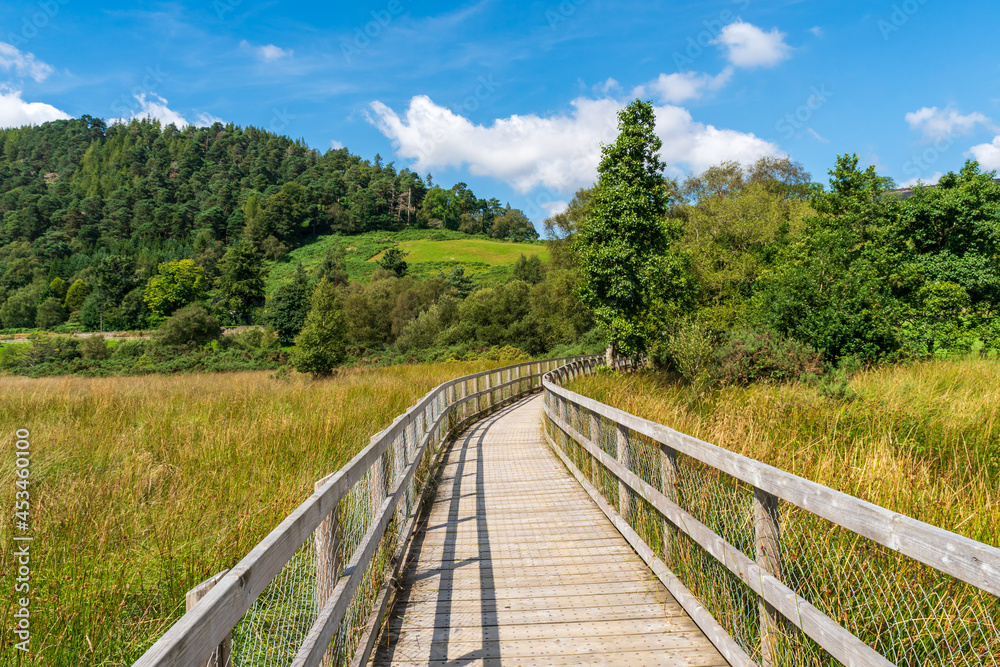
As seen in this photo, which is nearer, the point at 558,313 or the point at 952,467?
the point at 952,467

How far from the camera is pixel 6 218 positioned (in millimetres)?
125062

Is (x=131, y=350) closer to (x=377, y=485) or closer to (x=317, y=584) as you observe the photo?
(x=377, y=485)

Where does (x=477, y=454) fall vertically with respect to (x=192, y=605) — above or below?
below

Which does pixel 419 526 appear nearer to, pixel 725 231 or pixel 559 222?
pixel 725 231

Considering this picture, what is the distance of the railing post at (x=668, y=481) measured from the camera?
3977mm

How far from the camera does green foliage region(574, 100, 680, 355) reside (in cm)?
2328

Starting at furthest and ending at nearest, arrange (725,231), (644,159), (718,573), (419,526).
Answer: (725,231) < (644,159) < (419,526) < (718,573)

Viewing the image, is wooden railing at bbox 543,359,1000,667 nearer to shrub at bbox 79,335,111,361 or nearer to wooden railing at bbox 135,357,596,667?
wooden railing at bbox 135,357,596,667

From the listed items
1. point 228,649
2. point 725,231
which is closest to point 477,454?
point 228,649

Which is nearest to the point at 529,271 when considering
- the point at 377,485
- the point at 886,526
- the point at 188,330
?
the point at 188,330

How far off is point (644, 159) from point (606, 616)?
2378 centimetres

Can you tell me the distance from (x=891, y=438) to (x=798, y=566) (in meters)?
4.33

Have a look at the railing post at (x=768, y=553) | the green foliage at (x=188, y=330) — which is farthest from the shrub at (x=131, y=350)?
the railing post at (x=768, y=553)

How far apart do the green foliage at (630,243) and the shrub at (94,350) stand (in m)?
53.7
